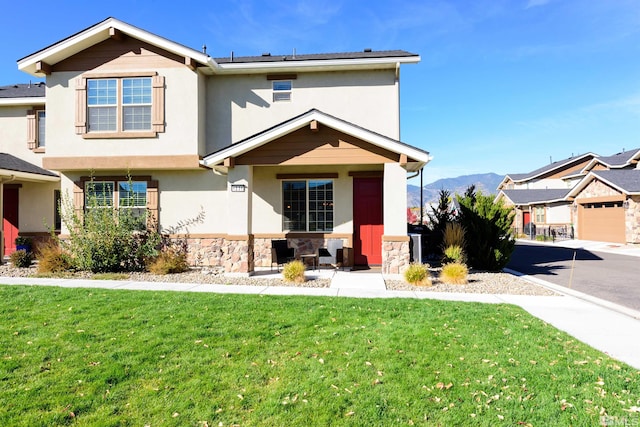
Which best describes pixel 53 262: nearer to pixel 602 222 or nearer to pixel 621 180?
pixel 621 180

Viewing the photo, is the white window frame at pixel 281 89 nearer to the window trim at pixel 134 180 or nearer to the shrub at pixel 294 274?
the window trim at pixel 134 180

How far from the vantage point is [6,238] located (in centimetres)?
1413

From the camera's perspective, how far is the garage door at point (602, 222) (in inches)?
874

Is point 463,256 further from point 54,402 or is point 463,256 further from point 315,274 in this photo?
point 54,402

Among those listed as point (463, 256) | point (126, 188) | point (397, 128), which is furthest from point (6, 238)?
point (463, 256)

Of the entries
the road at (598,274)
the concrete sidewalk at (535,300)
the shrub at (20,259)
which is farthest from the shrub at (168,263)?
the road at (598,274)

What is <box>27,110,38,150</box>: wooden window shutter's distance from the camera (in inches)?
547

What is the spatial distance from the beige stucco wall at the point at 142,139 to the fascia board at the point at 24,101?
230 cm

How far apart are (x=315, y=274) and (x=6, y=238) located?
13.5 metres

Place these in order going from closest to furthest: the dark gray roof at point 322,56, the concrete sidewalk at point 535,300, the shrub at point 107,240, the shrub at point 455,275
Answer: the concrete sidewalk at point 535,300 → the shrub at point 455,275 → the shrub at point 107,240 → the dark gray roof at point 322,56

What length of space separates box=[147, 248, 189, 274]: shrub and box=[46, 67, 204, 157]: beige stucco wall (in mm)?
3520

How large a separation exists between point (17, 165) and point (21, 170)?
2.75ft

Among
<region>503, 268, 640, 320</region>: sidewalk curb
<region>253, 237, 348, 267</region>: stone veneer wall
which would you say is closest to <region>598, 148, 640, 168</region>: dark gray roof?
<region>503, 268, 640, 320</region>: sidewalk curb

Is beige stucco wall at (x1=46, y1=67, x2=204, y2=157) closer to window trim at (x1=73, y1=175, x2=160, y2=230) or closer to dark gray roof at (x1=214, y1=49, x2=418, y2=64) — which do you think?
window trim at (x1=73, y1=175, x2=160, y2=230)
